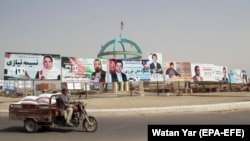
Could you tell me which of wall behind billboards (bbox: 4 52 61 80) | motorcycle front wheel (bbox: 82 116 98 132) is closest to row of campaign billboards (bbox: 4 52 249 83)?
wall behind billboards (bbox: 4 52 61 80)

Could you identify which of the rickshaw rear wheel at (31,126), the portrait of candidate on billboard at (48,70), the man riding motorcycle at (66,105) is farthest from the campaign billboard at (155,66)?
the man riding motorcycle at (66,105)

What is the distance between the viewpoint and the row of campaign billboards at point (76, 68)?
1133 inches

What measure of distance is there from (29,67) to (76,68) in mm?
4569

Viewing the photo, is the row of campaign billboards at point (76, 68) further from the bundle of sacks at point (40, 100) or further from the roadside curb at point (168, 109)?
the bundle of sacks at point (40, 100)

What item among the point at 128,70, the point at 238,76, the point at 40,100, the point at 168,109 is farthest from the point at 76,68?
the point at 238,76

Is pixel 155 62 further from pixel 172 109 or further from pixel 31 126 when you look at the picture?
pixel 31 126

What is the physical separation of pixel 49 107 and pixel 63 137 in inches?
68.3

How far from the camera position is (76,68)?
31.5 metres

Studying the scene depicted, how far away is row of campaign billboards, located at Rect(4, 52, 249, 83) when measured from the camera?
28780 millimetres

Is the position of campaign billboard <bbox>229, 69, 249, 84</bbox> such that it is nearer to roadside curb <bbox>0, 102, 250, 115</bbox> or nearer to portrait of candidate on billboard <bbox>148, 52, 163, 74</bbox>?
portrait of candidate on billboard <bbox>148, 52, 163, 74</bbox>

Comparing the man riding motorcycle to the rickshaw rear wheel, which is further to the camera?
the rickshaw rear wheel

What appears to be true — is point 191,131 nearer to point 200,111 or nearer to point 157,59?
point 200,111

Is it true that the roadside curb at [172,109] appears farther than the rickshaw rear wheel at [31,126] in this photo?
Yes

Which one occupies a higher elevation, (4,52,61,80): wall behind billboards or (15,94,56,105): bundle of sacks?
(4,52,61,80): wall behind billboards
